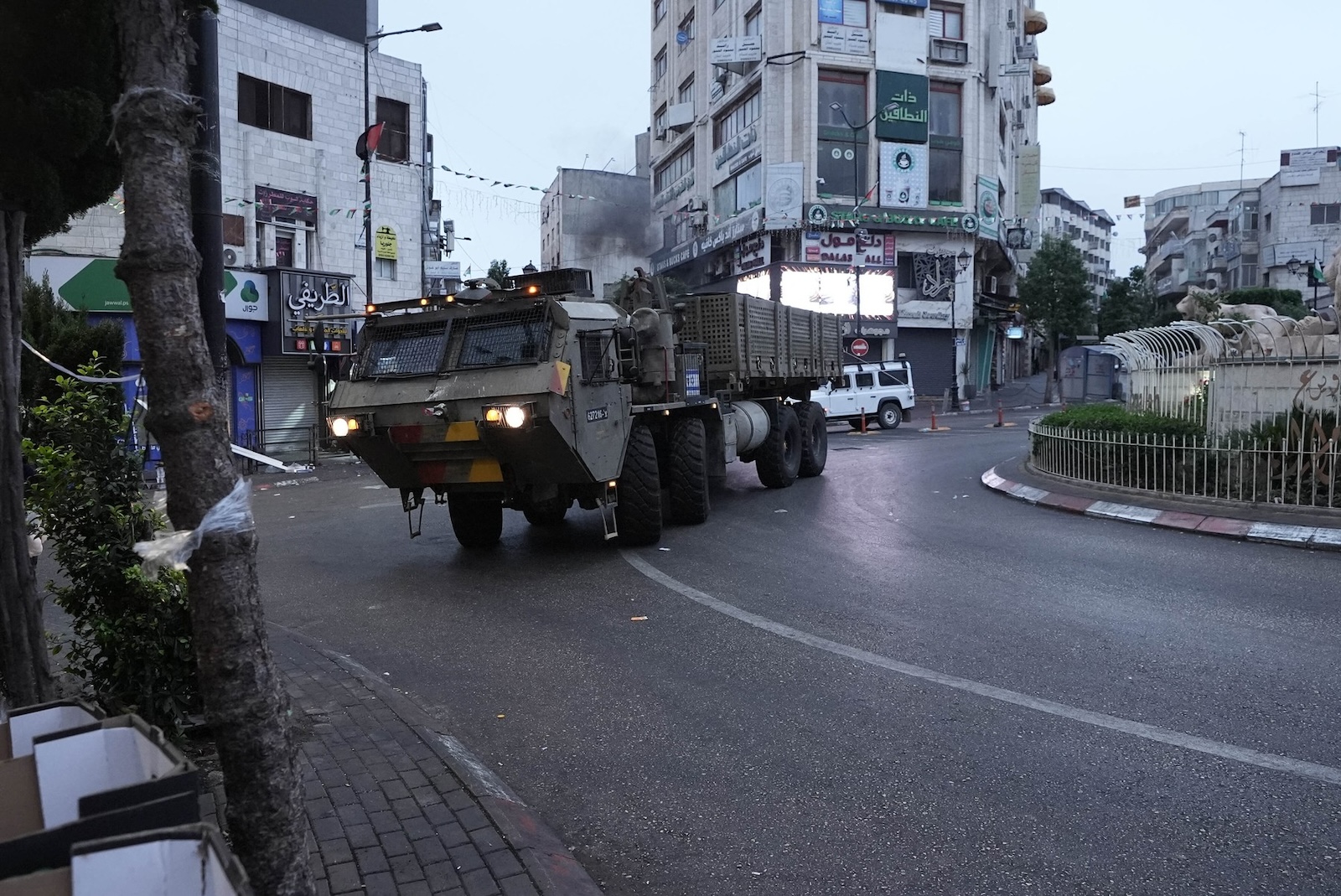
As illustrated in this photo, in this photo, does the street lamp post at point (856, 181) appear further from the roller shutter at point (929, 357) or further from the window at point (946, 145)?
the roller shutter at point (929, 357)

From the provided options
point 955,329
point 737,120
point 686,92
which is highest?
point 686,92

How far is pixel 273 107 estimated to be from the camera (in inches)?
987

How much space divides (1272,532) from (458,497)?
8234 millimetres

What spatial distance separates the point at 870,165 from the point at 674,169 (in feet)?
63.4

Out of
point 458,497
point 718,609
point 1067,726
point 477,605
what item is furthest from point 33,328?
point 1067,726

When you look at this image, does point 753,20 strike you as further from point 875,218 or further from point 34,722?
point 34,722

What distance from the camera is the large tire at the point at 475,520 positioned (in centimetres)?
1052

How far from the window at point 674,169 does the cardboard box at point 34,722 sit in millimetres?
56028

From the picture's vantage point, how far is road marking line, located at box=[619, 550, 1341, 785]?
4.43 m

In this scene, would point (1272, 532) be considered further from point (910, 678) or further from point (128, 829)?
point (128, 829)

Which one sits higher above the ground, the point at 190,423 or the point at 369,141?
the point at 369,141

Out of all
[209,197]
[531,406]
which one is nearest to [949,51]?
[531,406]

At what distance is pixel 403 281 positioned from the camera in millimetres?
28047

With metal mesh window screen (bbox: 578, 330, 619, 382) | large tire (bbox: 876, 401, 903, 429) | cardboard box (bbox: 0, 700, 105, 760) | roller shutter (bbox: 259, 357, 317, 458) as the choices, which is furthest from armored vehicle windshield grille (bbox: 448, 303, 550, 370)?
large tire (bbox: 876, 401, 903, 429)
